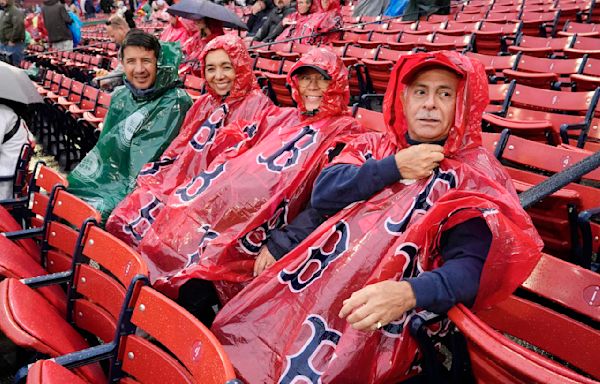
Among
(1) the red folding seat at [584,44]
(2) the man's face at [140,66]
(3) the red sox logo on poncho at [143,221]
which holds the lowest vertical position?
(3) the red sox logo on poncho at [143,221]

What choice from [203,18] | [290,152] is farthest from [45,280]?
[203,18]

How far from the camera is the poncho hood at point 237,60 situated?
2822mm

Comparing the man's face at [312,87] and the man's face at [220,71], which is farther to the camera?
the man's face at [220,71]

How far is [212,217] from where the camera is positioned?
215cm

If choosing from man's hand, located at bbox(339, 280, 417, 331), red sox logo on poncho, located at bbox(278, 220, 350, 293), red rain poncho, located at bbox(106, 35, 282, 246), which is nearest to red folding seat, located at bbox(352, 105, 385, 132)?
red rain poncho, located at bbox(106, 35, 282, 246)

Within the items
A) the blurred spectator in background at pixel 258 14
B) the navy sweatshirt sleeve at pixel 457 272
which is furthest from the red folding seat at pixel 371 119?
the blurred spectator in background at pixel 258 14

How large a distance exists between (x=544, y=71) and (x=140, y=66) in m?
3.59

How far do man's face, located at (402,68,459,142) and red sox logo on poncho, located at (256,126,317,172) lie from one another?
2.05 feet

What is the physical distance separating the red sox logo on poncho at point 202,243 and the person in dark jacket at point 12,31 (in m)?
8.69

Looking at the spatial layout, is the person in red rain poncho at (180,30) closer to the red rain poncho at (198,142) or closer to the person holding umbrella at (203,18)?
the person holding umbrella at (203,18)

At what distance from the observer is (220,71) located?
2848 mm

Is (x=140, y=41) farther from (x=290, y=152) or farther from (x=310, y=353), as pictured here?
(x=310, y=353)

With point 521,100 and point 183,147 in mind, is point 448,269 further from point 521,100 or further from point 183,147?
point 521,100

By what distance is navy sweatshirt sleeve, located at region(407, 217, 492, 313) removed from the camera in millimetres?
1235
